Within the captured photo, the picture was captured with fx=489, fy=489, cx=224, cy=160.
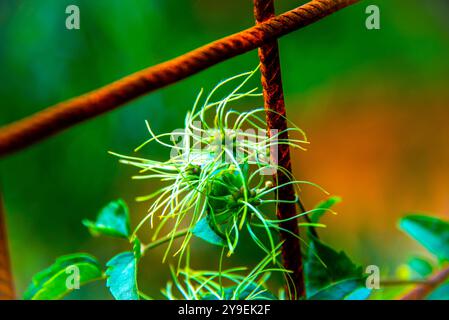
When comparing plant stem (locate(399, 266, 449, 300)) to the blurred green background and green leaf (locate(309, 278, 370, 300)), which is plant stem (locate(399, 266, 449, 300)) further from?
the blurred green background

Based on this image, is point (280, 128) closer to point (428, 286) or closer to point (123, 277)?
point (123, 277)

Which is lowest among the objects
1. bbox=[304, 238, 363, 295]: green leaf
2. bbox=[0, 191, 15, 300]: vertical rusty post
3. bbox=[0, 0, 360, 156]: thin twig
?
bbox=[304, 238, 363, 295]: green leaf

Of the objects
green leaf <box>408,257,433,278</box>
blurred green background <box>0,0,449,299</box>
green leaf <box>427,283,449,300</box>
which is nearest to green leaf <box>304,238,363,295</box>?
green leaf <box>427,283,449,300</box>

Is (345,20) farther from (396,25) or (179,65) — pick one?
(179,65)

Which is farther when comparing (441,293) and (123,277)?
(441,293)

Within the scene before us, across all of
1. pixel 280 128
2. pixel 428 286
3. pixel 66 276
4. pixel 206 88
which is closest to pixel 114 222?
pixel 66 276
